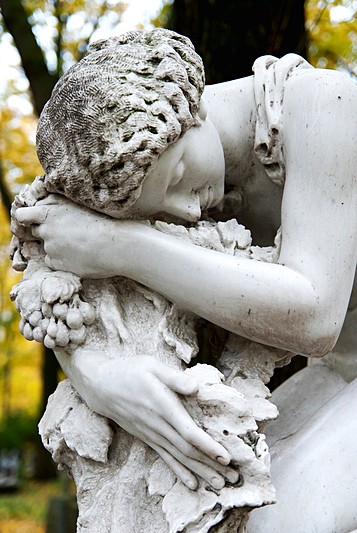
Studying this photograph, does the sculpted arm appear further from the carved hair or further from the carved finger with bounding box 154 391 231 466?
the carved finger with bounding box 154 391 231 466

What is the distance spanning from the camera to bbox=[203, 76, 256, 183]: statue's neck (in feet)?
7.02

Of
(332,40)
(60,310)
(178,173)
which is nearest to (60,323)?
(60,310)

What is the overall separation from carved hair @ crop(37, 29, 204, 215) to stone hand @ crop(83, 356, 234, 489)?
38cm

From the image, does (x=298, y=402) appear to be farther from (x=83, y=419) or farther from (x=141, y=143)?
(x=141, y=143)

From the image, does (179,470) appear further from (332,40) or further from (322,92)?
(332,40)

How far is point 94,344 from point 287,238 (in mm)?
541

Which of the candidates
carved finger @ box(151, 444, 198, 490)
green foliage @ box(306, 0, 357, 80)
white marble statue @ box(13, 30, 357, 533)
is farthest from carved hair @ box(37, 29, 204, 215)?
green foliage @ box(306, 0, 357, 80)

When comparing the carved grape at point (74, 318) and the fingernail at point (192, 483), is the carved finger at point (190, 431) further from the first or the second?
the carved grape at point (74, 318)

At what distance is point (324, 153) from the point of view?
1.88 m

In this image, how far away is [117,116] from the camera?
1.78 meters

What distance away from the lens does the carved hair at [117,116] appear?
1777mm

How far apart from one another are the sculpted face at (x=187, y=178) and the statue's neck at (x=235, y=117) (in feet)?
0.29

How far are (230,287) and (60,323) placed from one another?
0.43m

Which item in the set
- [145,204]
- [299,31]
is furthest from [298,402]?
[299,31]
